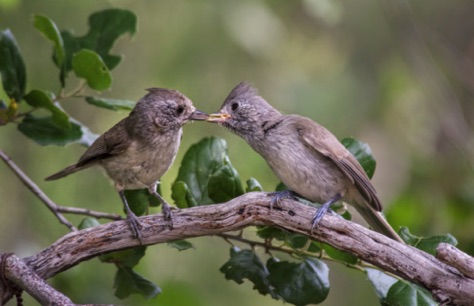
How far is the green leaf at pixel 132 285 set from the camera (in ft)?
14.8

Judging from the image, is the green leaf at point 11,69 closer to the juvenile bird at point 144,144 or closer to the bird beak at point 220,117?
the juvenile bird at point 144,144

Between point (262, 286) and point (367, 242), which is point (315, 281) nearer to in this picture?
point (262, 286)

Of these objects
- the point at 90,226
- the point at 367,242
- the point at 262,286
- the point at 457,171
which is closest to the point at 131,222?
the point at 90,226

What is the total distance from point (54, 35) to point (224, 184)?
1.24m

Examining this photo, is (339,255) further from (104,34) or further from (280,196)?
(104,34)

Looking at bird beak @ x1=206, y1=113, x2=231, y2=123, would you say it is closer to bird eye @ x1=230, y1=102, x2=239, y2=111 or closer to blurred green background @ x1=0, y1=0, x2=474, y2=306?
bird eye @ x1=230, y1=102, x2=239, y2=111

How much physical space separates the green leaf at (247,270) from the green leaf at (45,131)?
1.16 metres

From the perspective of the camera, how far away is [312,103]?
7.21 metres

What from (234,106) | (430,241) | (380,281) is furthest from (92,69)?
(430,241)

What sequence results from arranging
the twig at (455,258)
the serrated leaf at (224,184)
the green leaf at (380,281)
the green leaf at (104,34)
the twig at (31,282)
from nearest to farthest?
the twig at (455,258)
the twig at (31,282)
the green leaf at (380,281)
the serrated leaf at (224,184)
the green leaf at (104,34)

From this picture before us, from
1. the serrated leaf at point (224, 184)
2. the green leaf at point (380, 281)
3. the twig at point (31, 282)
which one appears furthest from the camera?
the serrated leaf at point (224, 184)

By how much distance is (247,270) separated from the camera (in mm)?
4340

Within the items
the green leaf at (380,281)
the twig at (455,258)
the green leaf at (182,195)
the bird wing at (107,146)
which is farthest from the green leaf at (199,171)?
the twig at (455,258)

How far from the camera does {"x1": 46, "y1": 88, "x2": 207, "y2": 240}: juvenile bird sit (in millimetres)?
4566
